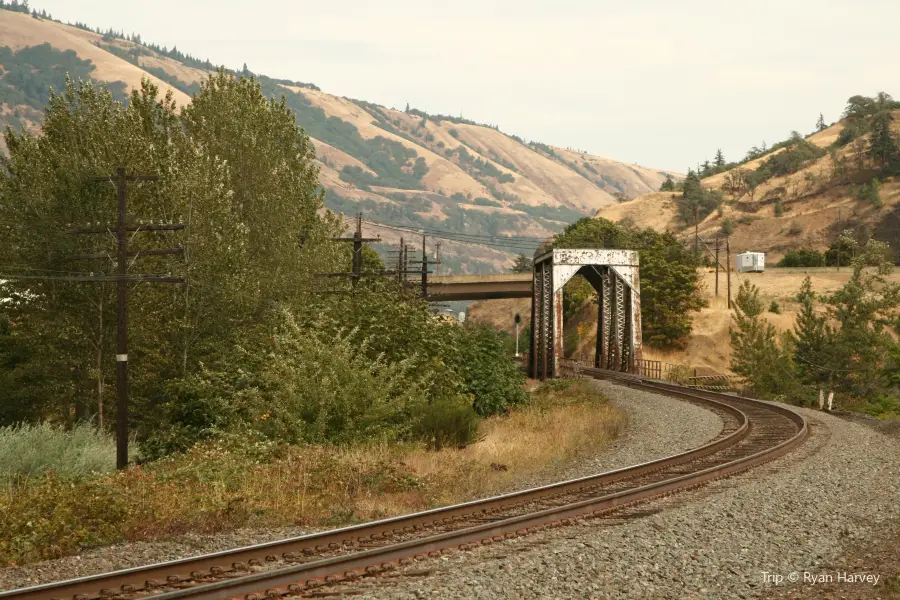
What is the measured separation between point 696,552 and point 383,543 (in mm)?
3733

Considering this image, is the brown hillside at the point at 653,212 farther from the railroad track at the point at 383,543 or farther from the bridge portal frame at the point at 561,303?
the railroad track at the point at 383,543

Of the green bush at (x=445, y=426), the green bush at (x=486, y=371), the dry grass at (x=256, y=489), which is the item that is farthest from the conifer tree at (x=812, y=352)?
the green bush at (x=445, y=426)

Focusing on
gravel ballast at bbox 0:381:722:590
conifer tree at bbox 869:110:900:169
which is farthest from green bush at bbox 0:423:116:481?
conifer tree at bbox 869:110:900:169

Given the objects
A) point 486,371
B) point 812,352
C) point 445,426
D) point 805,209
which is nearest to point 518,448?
point 445,426

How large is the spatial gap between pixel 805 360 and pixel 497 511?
3763 centimetres

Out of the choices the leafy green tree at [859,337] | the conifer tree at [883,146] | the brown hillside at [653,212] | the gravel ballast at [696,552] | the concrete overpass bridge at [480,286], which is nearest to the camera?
the gravel ballast at [696,552]

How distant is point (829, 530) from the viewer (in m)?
11.6

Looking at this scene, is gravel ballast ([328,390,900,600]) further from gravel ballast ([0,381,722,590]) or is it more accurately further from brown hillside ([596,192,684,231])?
brown hillside ([596,192,684,231])

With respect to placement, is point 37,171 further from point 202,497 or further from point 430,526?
point 430,526

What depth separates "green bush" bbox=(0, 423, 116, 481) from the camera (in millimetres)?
15984

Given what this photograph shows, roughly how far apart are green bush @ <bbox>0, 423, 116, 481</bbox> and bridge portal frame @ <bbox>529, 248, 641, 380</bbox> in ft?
89.6

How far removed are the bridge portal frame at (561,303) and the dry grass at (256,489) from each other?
23350 mm

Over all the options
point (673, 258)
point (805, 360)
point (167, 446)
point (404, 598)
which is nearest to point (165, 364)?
point (167, 446)

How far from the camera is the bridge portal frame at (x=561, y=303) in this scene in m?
44.2
